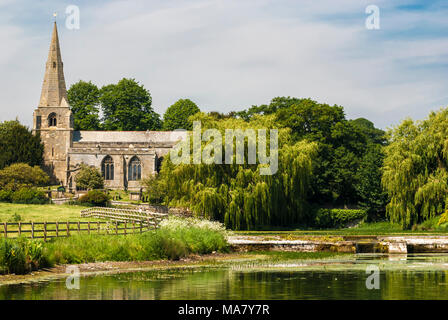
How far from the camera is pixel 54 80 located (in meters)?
98.8

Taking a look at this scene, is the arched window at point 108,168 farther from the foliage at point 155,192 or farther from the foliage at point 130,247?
the foliage at point 130,247

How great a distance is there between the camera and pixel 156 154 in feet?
314

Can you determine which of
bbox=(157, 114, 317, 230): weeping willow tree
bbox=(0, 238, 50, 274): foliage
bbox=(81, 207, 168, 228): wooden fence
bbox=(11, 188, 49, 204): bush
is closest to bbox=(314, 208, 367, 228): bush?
bbox=(157, 114, 317, 230): weeping willow tree

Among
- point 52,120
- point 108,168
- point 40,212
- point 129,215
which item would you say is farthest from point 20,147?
point 129,215

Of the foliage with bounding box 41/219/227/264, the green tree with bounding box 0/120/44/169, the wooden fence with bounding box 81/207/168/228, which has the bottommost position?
the foliage with bounding box 41/219/227/264

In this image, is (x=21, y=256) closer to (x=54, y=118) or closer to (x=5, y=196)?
(x=5, y=196)

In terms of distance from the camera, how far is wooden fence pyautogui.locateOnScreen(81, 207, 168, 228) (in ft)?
133

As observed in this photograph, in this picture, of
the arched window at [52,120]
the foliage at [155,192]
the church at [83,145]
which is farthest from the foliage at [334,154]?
the arched window at [52,120]

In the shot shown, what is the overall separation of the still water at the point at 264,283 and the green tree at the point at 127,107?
7417 centimetres

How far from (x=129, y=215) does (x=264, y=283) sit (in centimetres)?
2312

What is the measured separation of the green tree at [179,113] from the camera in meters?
101

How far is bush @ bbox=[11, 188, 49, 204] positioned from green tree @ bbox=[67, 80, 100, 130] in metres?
34.2

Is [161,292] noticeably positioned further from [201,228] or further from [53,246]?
[201,228]

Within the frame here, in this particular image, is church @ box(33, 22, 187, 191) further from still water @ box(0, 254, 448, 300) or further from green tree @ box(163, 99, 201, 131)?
still water @ box(0, 254, 448, 300)
